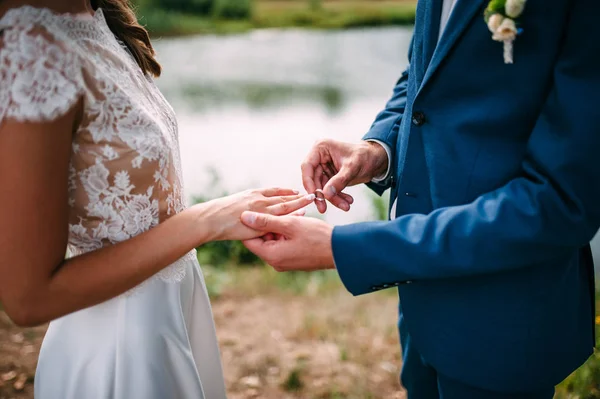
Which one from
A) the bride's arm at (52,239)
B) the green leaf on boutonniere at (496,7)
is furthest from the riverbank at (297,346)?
the green leaf on boutonniere at (496,7)

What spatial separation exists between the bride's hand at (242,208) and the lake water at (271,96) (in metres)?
3.99

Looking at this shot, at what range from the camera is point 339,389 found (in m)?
3.19

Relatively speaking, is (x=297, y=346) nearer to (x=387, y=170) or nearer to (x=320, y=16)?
(x=387, y=170)

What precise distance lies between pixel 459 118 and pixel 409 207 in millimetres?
329

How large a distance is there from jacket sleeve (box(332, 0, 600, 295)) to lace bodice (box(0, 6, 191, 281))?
0.57m

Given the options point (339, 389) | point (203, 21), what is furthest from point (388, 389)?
point (203, 21)

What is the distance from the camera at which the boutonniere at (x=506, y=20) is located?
1.24 metres

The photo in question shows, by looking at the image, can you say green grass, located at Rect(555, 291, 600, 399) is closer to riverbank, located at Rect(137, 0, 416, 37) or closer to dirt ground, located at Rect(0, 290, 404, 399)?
dirt ground, located at Rect(0, 290, 404, 399)

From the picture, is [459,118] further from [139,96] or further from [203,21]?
[203,21]

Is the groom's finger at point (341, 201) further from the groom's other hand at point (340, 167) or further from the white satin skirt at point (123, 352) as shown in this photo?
the white satin skirt at point (123, 352)

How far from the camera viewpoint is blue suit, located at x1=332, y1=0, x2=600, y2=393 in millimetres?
1273

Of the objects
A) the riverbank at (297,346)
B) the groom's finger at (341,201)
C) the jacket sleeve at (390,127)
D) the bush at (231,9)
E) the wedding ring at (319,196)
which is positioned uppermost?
the jacket sleeve at (390,127)

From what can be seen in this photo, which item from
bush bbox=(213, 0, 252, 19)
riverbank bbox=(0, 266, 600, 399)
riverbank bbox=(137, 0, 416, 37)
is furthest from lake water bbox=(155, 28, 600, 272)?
riverbank bbox=(0, 266, 600, 399)

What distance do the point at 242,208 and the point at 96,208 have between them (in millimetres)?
421
